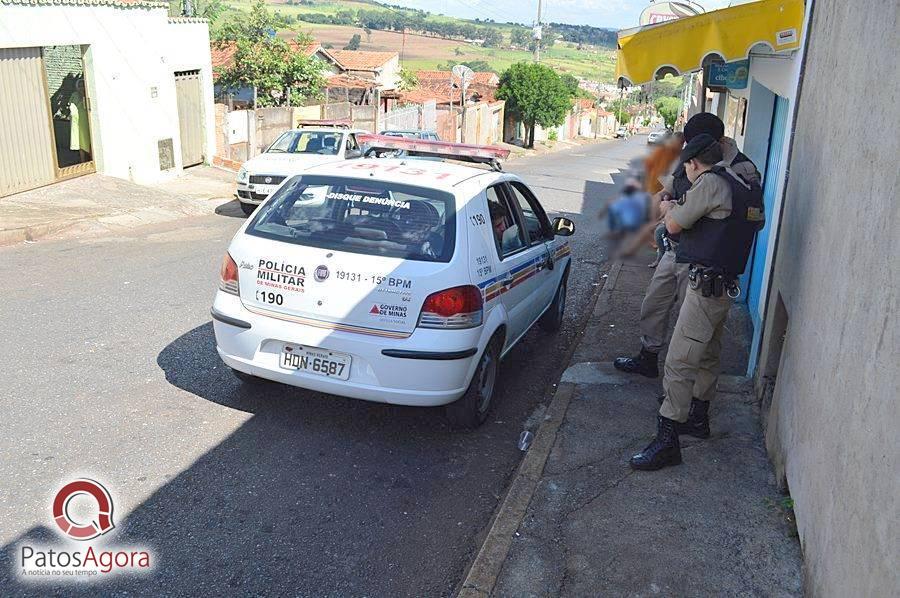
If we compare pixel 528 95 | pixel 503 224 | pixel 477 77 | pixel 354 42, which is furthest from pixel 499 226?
pixel 354 42

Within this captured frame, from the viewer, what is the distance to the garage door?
12.5 metres

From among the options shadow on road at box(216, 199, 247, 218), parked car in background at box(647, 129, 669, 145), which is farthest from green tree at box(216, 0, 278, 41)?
parked car in background at box(647, 129, 669, 145)

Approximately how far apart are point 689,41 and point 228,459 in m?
3.79

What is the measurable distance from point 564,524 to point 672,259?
261 centimetres

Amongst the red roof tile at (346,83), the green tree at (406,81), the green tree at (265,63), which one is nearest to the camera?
the green tree at (265,63)

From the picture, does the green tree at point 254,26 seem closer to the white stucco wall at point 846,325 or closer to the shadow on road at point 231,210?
the shadow on road at point 231,210

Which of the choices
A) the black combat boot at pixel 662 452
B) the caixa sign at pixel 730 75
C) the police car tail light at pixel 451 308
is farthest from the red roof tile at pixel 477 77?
the black combat boot at pixel 662 452

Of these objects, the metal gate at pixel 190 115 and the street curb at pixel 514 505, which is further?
the metal gate at pixel 190 115

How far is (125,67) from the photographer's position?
15359 mm

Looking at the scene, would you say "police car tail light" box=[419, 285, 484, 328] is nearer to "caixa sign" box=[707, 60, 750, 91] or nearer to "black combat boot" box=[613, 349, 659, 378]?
"black combat boot" box=[613, 349, 659, 378]

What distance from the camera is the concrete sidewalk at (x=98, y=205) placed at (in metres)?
11.1

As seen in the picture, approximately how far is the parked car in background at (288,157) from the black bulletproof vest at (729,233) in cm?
834

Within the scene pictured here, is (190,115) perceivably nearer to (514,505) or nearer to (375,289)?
(375,289)

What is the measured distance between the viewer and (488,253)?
16.9 feet
